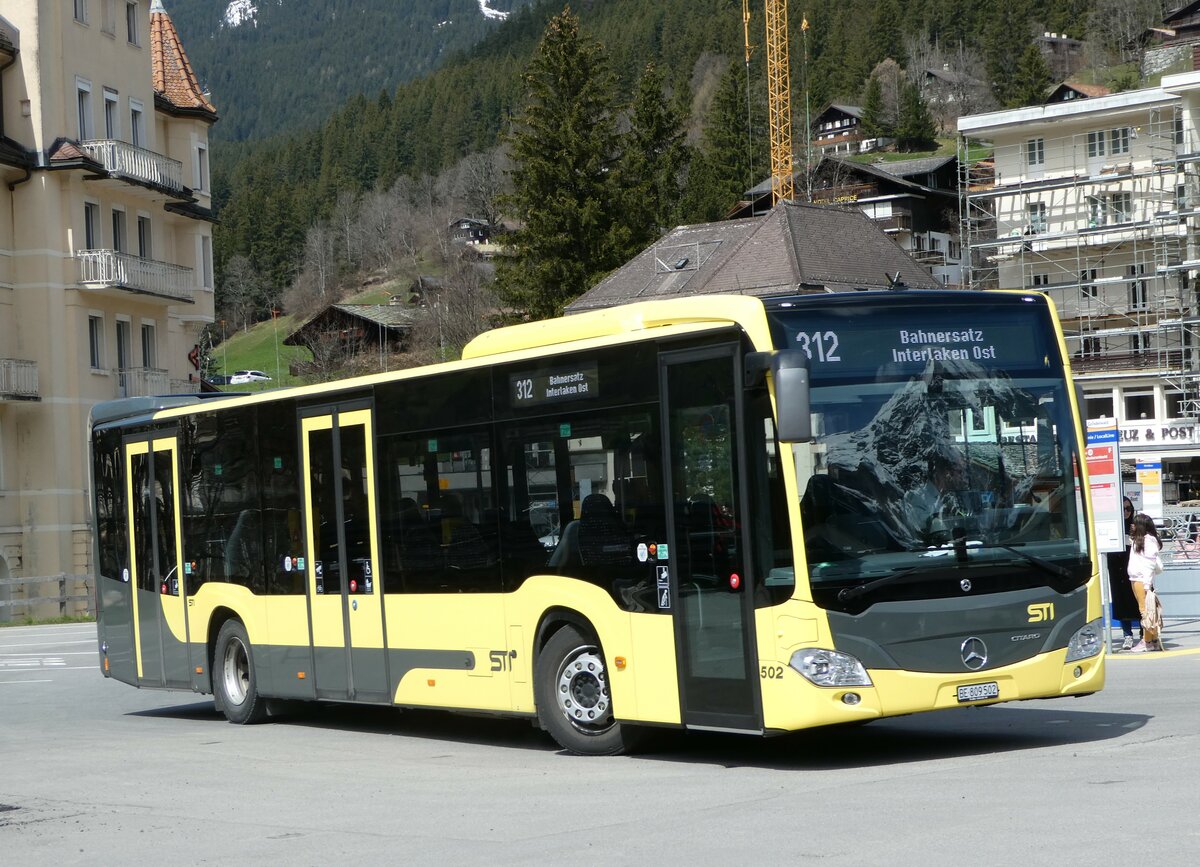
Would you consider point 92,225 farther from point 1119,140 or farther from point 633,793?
point 1119,140

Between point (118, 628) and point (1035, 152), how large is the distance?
218ft

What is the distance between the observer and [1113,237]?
72.4m

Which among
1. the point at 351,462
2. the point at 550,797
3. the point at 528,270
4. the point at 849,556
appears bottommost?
the point at 550,797

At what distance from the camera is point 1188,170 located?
70.7 metres

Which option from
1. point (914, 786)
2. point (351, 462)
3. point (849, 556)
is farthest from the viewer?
point (351, 462)

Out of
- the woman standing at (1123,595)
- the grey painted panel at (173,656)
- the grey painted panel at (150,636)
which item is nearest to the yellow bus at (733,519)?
the grey painted panel at (173,656)

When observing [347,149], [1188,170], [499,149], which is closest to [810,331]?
[1188,170]

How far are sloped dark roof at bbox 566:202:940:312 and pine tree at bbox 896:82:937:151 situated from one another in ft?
296

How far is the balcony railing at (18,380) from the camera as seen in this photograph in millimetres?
46500

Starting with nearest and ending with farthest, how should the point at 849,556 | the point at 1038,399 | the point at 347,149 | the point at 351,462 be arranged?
the point at 849,556
the point at 1038,399
the point at 351,462
the point at 347,149

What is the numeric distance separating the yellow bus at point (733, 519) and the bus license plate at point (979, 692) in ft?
0.05

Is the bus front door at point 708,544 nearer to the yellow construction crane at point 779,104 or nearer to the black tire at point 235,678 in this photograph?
the black tire at point 235,678

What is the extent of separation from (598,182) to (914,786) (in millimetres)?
61083

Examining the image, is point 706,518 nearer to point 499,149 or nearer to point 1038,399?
point 1038,399
